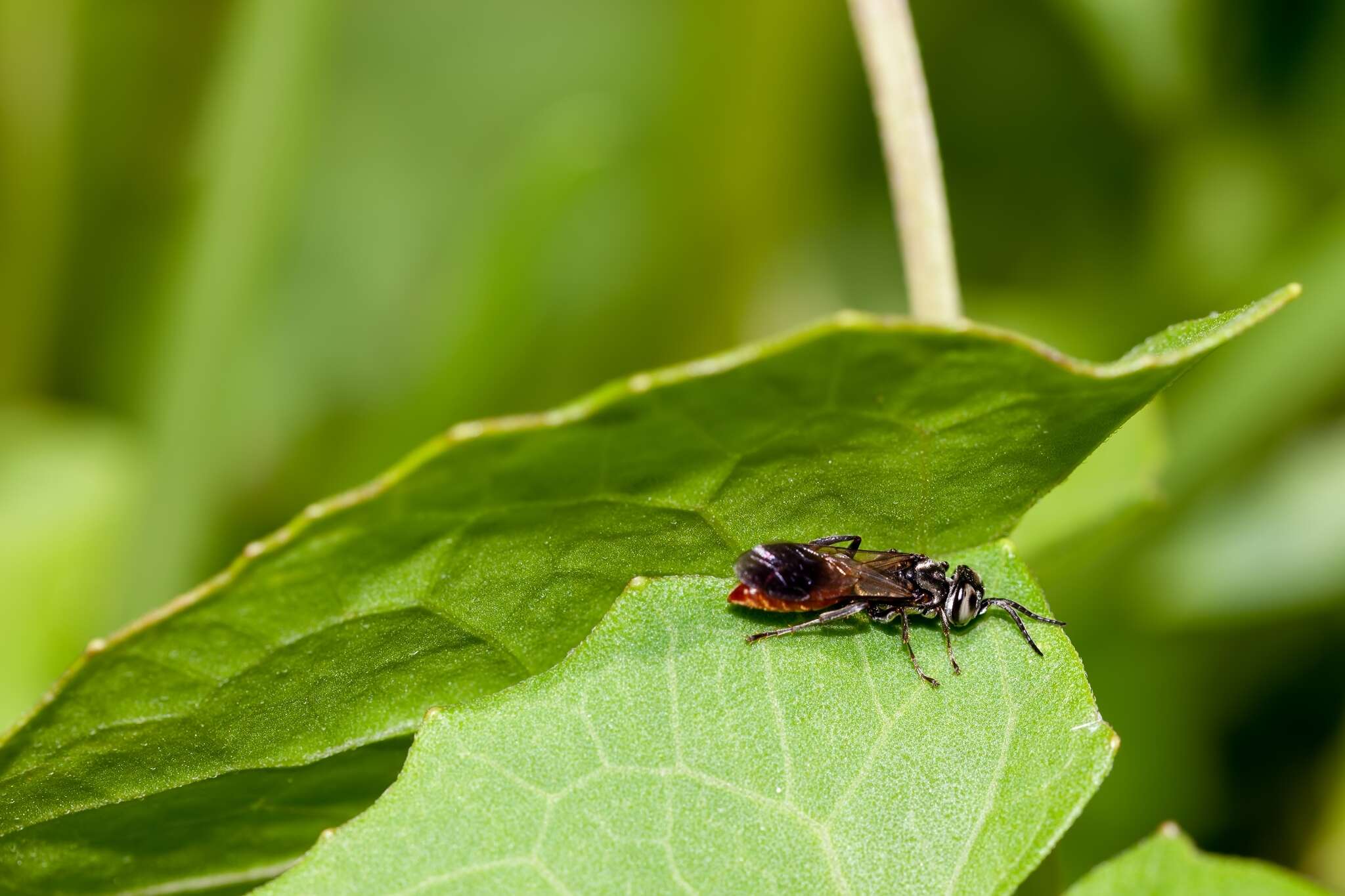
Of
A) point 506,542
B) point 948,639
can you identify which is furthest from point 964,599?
point 506,542

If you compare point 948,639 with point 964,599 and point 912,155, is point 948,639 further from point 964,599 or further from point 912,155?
point 912,155

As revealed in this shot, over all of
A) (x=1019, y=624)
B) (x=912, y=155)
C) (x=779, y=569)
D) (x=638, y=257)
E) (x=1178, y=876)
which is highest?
(x=638, y=257)

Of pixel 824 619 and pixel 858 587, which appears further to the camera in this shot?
pixel 858 587

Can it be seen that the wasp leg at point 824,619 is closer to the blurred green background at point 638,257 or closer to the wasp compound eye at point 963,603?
the wasp compound eye at point 963,603

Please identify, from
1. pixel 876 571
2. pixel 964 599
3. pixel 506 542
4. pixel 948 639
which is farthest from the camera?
pixel 876 571

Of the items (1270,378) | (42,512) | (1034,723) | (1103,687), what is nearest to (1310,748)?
(1103,687)

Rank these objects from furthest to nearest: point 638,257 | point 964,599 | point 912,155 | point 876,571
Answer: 1. point 638,257
2. point 912,155
3. point 876,571
4. point 964,599
